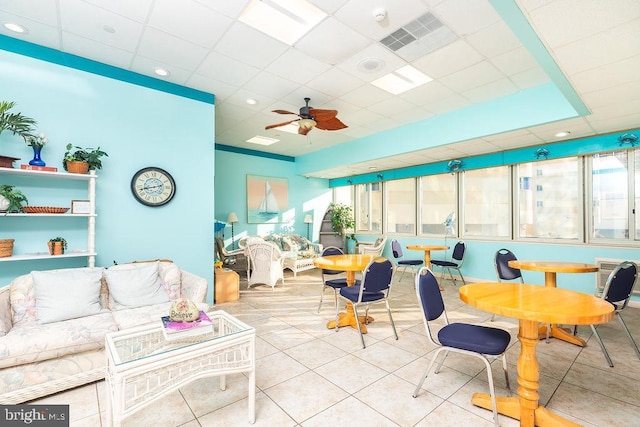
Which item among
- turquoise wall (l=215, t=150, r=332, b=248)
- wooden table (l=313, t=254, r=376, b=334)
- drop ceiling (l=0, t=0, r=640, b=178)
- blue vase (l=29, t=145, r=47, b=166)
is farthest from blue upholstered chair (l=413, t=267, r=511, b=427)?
turquoise wall (l=215, t=150, r=332, b=248)

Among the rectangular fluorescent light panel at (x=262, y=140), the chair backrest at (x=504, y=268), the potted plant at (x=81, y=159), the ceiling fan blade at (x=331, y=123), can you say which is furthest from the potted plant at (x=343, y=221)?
the potted plant at (x=81, y=159)

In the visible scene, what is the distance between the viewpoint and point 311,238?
345 inches

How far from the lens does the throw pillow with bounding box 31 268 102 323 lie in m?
2.53

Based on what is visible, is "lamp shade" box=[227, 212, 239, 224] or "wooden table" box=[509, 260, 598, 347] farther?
"lamp shade" box=[227, 212, 239, 224]

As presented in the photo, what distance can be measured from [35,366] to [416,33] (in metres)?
4.26

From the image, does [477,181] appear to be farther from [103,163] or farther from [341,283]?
[103,163]

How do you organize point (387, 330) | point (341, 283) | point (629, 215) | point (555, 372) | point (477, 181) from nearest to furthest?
point (555, 372) → point (387, 330) → point (341, 283) → point (629, 215) → point (477, 181)

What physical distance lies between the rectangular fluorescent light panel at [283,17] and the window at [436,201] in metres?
5.16

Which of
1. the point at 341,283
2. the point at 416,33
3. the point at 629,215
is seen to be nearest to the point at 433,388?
the point at 341,283

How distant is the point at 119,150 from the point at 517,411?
475cm

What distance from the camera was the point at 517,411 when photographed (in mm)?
1925

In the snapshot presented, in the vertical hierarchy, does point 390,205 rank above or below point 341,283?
above

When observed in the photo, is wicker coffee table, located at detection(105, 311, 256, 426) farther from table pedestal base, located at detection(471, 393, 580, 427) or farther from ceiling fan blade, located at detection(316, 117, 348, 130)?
ceiling fan blade, located at detection(316, 117, 348, 130)

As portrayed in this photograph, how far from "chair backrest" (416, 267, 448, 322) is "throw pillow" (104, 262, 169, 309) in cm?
263
